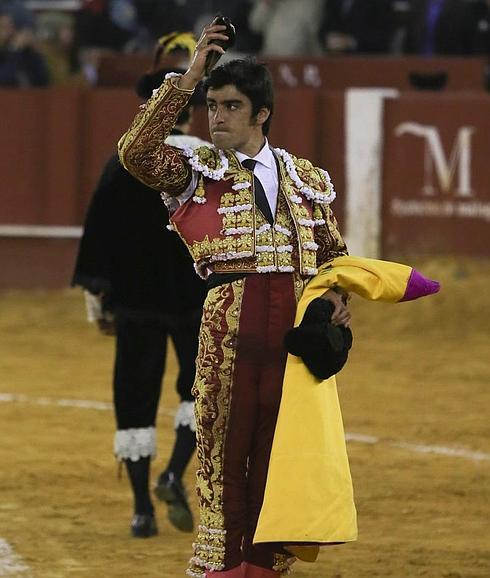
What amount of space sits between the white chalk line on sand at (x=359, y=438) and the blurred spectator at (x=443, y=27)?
6.05 m

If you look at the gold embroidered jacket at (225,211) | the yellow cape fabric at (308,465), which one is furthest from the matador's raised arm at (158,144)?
the yellow cape fabric at (308,465)

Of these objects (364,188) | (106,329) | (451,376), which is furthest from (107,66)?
(106,329)

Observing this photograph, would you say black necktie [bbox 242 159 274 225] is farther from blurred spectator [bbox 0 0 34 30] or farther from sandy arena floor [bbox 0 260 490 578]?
blurred spectator [bbox 0 0 34 30]

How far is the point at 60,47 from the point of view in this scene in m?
15.2

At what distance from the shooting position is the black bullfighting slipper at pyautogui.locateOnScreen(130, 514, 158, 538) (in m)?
5.98

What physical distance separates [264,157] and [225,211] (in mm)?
221

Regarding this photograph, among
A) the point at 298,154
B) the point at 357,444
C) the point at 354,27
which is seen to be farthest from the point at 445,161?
the point at 357,444

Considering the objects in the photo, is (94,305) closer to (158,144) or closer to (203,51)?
(158,144)

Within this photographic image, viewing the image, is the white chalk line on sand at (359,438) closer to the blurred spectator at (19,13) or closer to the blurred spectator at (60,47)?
the blurred spectator at (19,13)

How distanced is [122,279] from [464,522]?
1641 mm

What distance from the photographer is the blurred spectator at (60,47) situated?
1488 cm

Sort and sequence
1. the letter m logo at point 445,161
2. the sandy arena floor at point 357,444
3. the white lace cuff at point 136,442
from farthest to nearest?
the letter m logo at point 445,161 < the white lace cuff at point 136,442 < the sandy arena floor at point 357,444

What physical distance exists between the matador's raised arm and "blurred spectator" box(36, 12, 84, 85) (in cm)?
1050

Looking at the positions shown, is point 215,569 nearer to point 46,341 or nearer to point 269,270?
point 269,270
